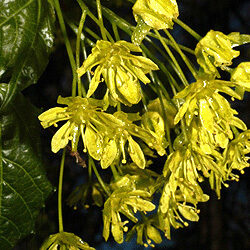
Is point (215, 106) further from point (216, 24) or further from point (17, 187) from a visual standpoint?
point (216, 24)

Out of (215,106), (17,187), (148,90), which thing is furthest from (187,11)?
(17,187)

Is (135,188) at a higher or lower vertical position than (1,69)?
lower

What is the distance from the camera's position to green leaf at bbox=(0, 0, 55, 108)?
0.84 metres

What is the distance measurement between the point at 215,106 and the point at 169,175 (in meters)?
0.15

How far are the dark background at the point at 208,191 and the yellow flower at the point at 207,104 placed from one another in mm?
460

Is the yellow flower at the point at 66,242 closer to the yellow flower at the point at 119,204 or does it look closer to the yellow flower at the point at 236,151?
the yellow flower at the point at 119,204

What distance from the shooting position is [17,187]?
957mm

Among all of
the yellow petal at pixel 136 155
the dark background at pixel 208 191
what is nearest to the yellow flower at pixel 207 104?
the yellow petal at pixel 136 155

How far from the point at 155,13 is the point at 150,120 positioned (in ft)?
0.67

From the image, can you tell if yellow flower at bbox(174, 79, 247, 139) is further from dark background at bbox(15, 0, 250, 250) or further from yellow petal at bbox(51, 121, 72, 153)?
dark background at bbox(15, 0, 250, 250)

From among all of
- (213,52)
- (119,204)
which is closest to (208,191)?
(119,204)

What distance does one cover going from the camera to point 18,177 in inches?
37.7

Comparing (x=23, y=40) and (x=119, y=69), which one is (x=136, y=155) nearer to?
(x=119, y=69)

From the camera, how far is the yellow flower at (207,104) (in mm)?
815
